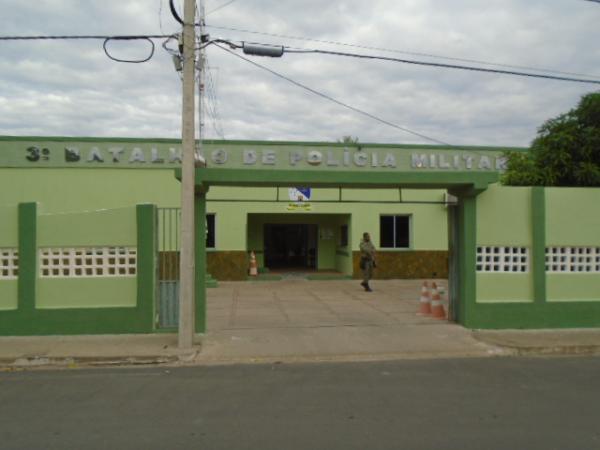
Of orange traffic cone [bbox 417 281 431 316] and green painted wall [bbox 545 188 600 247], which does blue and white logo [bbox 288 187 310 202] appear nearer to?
orange traffic cone [bbox 417 281 431 316]

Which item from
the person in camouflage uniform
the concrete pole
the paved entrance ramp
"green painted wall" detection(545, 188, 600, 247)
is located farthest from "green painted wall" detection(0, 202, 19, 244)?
"green painted wall" detection(545, 188, 600, 247)

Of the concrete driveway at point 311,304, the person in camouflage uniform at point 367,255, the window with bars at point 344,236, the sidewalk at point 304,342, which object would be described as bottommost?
the sidewalk at point 304,342

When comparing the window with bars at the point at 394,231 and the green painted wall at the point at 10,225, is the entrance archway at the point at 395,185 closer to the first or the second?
the green painted wall at the point at 10,225

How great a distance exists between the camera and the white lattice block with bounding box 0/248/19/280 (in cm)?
947

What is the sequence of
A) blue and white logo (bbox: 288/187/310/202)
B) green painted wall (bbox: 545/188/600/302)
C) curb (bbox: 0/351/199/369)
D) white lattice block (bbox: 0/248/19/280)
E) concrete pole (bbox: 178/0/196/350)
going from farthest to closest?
blue and white logo (bbox: 288/187/310/202)
green painted wall (bbox: 545/188/600/302)
white lattice block (bbox: 0/248/19/280)
concrete pole (bbox: 178/0/196/350)
curb (bbox: 0/351/199/369)

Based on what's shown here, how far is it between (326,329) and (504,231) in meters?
3.90

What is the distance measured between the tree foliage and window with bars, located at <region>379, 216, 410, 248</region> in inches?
326

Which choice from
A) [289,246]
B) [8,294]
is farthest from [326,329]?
[289,246]

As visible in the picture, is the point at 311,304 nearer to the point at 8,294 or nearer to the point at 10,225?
the point at 8,294

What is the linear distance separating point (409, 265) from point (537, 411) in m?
14.0

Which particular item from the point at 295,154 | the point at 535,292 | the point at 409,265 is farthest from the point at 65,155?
the point at 535,292

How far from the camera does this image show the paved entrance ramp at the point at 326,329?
851cm

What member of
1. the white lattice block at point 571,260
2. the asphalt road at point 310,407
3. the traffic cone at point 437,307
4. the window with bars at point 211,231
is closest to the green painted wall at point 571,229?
the white lattice block at point 571,260

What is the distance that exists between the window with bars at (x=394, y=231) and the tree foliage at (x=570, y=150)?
828 cm
